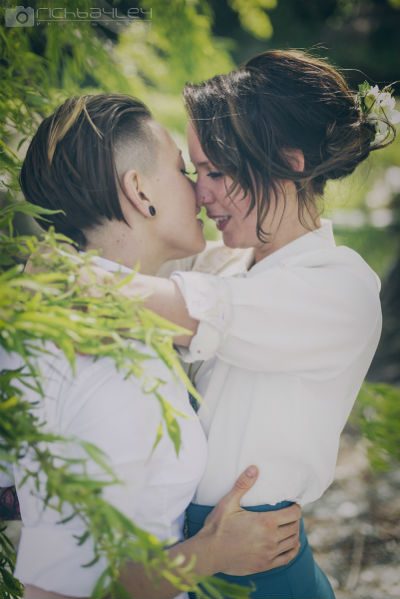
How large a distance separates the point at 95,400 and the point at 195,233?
0.46m

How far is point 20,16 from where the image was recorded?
1.64 m

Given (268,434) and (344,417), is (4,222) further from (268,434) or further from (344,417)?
(344,417)

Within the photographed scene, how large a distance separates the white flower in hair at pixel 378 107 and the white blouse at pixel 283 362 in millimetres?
310

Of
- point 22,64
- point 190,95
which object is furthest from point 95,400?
point 22,64

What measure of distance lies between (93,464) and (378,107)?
953 millimetres

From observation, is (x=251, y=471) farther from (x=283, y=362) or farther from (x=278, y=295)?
(x=278, y=295)

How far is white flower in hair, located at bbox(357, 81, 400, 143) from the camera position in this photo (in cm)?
144

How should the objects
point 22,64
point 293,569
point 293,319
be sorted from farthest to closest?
point 22,64 < point 293,569 < point 293,319

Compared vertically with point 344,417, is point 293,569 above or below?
below

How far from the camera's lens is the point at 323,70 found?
144 cm

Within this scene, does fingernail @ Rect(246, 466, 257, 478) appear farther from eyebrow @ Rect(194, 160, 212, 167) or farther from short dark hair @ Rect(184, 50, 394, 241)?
eyebrow @ Rect(194, 160, 212, 167)

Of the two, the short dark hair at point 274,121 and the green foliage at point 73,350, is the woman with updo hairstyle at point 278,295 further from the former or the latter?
the green foliage at point 73,350

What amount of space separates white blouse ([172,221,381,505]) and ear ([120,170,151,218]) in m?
0.22

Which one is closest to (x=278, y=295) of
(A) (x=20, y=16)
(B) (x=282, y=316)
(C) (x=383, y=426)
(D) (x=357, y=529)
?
(B) (x=282, y=316)
